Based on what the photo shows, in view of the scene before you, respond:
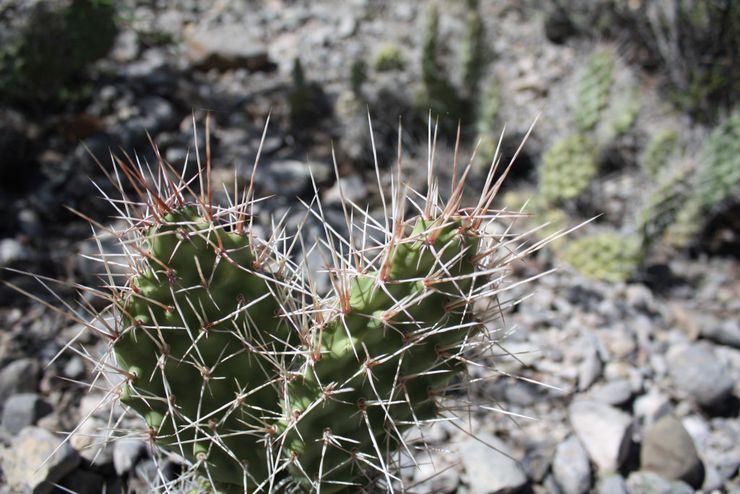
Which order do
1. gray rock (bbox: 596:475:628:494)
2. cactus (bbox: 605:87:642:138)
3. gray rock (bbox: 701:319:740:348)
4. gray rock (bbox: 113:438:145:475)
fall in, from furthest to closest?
cactus (bbox: 605:87:642:138)
gray rock (bbox: 701:319:740:348)
gray rock (bbox: 596:475:628:494)
gray rock (bbox: 113:438:145:475)

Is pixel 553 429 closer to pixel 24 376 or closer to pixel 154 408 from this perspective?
pixel 154 408

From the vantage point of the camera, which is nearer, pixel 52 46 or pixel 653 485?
pixel 653 485

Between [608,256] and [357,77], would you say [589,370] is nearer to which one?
[608,256]

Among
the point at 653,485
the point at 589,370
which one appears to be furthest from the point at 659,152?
the point at 653,485

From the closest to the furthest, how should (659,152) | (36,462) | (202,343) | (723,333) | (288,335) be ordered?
(202,343), (288,335), (36,462), (723,333), (659,152)

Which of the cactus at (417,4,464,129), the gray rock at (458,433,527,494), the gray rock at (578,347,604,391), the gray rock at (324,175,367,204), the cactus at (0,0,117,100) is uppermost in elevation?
the cactus at (0,0,117,100)

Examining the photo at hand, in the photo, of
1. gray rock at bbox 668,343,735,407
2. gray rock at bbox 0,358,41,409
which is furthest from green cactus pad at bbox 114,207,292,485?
gray rock at bbox 668,343,735,407

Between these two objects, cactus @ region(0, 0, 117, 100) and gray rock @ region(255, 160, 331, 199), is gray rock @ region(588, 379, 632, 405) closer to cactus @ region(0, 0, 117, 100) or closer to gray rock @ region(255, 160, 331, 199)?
gray rock @ region(255, 160, 331, 199)

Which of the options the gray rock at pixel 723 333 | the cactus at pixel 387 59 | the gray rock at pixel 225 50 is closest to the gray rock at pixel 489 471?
the gray rock at pixel 723 333
